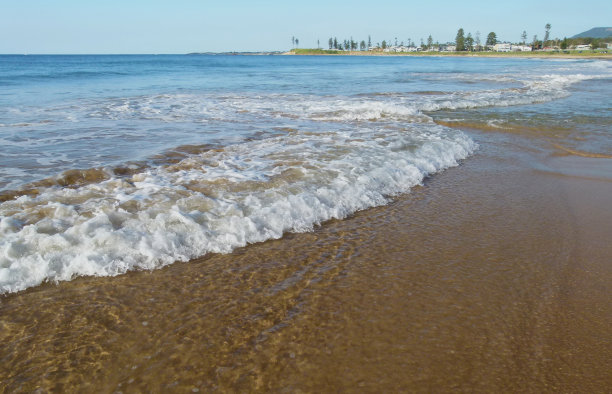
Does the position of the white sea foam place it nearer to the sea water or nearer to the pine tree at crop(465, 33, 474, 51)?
the sea water

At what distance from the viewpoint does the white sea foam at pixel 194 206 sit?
139 inches

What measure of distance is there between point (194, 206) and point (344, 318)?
2.45 metres

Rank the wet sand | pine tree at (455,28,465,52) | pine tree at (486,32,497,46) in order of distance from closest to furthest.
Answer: the wet sand, pine tree at (455,28,465,52), pine tree at (486,32,497,46)

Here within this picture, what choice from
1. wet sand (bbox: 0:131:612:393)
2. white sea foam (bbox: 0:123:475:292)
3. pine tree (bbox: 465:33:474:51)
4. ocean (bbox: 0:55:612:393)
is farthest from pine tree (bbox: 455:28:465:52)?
wet sand (bbox: 0:131:612:393)

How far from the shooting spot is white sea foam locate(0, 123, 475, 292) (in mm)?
3543

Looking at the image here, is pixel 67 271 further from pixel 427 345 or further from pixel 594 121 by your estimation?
pixel 594 121

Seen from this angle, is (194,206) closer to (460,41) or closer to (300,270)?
(300,270)

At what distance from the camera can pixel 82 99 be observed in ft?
53.4

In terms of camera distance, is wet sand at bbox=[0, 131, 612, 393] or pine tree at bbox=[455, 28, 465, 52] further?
pine tree at bbox=[455, 28, 465, 52]

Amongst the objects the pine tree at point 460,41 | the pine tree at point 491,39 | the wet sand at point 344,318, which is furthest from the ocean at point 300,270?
the pine tree at point 491,39

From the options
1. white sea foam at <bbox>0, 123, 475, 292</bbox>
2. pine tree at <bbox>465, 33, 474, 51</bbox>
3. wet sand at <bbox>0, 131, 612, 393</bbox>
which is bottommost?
wet sand at <bbox>0, 131, 612, 393</bbox>

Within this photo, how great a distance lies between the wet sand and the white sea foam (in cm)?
24

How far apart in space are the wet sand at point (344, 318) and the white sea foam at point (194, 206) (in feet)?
0.80

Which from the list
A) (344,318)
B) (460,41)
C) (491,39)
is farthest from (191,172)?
(491,39)
